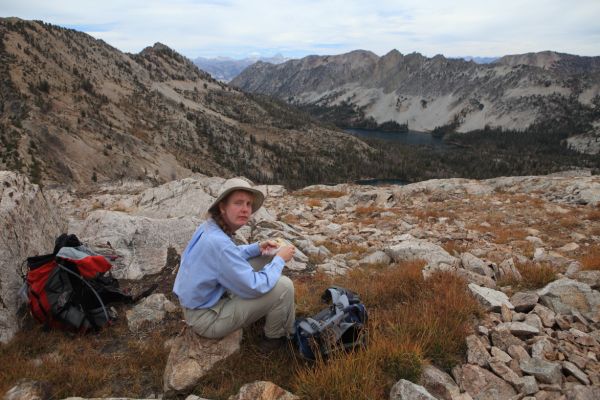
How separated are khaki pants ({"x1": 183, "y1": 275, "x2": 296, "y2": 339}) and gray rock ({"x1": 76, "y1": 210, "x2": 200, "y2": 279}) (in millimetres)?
4185

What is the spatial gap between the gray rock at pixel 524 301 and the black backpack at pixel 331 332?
2.43m

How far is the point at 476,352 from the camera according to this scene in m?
3.90

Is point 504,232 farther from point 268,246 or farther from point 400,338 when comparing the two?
point 268,246

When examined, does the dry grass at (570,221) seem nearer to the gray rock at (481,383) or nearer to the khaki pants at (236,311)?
the gray rock at (481,383)

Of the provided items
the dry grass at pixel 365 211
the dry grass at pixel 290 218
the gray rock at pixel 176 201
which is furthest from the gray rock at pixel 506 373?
the dry grass at pixel 365 211

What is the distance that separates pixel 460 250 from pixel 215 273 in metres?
7.27

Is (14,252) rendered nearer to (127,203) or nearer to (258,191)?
(258,191)

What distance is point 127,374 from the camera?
14.9 feet

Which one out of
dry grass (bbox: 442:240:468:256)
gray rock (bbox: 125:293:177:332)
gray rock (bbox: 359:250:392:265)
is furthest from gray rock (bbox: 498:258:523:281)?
gray rock (bbox: 125:293:177:332)

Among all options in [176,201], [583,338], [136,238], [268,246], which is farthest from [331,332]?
[176,201]

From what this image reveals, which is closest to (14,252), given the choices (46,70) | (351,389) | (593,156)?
(351,389)

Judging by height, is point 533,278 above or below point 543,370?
below

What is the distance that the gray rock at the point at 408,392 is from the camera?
3.18 meters

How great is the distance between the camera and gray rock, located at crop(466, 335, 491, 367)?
3.81m
